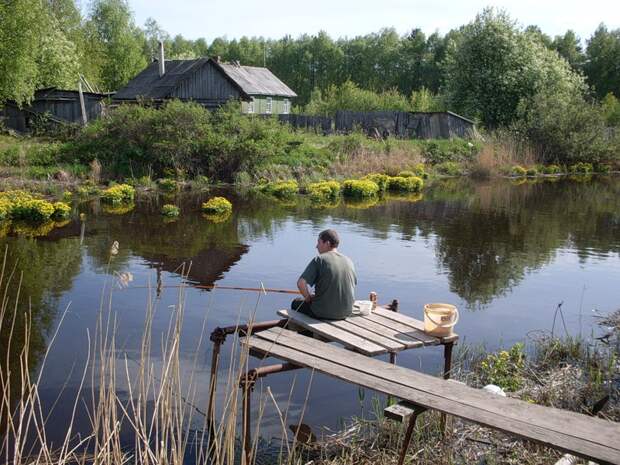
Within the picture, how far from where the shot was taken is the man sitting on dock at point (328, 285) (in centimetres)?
680

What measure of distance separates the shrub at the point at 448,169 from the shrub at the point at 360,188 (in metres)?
8.79

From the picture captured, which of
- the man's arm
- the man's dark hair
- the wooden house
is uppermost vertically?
the wooden house

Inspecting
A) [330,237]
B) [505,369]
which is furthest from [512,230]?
[330,237]

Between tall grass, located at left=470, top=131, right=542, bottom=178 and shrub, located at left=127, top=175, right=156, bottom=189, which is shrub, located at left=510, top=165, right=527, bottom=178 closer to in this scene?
tall grass, located at left=470, top=131, right=542, bottom=178

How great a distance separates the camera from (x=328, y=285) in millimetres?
6793

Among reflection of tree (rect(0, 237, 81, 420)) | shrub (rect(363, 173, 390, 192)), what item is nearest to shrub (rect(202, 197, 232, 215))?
reflection of tree (rect(0, 237, 81, 420))

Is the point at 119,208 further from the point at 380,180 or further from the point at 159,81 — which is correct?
the point at 159,81

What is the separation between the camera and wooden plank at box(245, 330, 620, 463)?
394 cm

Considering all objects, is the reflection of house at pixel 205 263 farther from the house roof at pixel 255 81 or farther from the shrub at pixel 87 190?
the house roof at pixel 255 81

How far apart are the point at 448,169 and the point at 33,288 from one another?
25869 millimetres

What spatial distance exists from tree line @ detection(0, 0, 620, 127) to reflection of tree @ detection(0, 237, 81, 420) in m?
19.1

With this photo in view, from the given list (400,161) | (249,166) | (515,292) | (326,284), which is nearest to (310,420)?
(326,284)

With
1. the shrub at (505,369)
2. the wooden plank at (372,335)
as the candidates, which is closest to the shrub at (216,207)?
the shrub at (505,369)

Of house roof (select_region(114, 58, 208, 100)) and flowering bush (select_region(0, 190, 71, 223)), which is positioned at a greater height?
house roof (select_region(114, 58, 208, 100))
